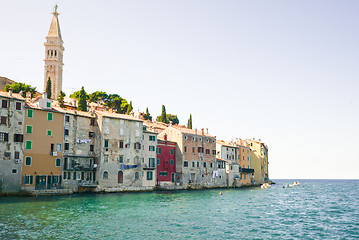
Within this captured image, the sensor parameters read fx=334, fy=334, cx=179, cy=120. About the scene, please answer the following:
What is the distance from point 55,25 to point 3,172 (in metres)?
65.8

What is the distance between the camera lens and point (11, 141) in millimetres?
42531

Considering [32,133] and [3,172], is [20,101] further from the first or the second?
[3,172]

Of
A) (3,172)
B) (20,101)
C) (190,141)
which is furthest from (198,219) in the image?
(190,141)

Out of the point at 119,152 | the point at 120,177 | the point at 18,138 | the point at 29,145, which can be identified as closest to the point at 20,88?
the point at 29,145

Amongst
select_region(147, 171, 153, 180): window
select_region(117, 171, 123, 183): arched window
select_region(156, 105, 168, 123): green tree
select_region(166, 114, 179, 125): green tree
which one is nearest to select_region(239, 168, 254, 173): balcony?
select_region(156, 105, 168, 123): green tree

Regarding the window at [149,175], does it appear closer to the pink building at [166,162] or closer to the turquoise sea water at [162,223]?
the pink building at [166,162]

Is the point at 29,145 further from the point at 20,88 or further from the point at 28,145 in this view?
the point at 20,88

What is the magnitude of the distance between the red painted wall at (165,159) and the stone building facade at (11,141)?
2503cm

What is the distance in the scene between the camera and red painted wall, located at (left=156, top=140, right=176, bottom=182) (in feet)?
201

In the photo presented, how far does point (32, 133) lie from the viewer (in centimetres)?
4497

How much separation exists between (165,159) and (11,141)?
27990 millimetres

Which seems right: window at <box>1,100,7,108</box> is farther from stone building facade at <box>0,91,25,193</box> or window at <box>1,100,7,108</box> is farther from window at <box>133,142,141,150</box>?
window at <box>133,142,141,150</box>

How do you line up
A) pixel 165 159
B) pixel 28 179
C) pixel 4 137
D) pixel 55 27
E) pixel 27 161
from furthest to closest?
1. pixel 55 27
2. pixel 165 159
3. pixel 27 161
4. pixel 28 179
5. pixel 4 137

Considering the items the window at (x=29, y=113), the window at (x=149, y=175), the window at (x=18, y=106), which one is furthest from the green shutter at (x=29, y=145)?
the window at (x=149, y=175)
